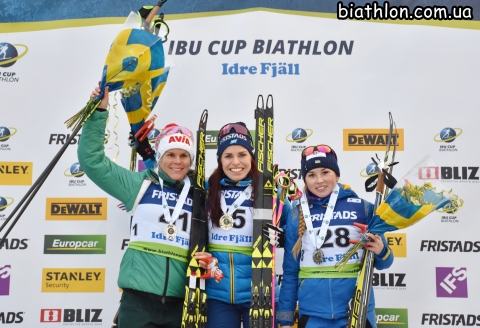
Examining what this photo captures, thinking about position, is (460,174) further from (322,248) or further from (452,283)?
(322,248)

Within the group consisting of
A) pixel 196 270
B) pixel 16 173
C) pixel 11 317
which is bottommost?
pixel 11 317

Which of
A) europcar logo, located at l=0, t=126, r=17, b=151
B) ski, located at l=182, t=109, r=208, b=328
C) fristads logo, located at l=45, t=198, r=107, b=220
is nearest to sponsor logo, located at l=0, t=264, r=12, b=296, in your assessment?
fristads logo, located at l=45, t=198, r=107, b=220

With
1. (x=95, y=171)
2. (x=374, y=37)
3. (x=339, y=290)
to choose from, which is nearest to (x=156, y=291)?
(x=95, y=171)

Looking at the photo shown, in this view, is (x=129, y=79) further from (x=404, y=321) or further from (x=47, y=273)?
(x=404, y=321)

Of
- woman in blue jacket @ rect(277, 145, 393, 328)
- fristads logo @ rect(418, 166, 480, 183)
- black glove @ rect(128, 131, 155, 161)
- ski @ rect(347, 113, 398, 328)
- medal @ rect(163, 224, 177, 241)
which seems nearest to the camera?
ski @ rect(347, 113, 398, 328)

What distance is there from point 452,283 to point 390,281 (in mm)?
475

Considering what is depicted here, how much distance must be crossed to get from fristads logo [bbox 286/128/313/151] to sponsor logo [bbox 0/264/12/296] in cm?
250

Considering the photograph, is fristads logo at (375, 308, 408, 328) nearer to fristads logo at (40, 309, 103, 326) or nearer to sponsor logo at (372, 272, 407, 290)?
sponsor logo at (372, 272, 407, 290)

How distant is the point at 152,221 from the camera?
3.16 meters

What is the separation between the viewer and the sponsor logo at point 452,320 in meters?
4.15

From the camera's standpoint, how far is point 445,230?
4215 millimetres

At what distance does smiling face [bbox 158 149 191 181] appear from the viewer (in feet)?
10.7

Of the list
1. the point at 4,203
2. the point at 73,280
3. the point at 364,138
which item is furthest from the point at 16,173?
the point at 364,138

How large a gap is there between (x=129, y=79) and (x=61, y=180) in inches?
62.9
